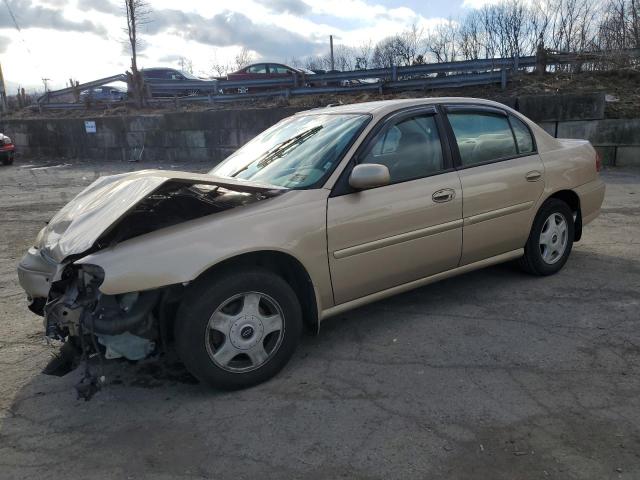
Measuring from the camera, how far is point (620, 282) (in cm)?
469

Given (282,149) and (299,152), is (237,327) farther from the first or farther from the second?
(282,149)

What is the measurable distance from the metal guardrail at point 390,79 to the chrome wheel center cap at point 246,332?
40.0 ft

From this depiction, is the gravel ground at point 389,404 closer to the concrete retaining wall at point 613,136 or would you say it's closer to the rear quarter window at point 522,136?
the rear quarter window at point 522,136

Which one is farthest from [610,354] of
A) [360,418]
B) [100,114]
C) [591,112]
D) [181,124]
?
[100,114]

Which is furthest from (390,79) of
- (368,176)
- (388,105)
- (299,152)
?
(368,176)

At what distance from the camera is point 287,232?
326 cm

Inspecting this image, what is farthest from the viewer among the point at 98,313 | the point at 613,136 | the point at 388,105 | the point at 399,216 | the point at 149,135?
the point at 149,135

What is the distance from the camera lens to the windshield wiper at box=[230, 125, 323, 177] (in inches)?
158

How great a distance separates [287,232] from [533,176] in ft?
7.92

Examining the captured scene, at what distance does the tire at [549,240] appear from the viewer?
15.4 feet

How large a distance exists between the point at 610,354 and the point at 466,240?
124cm

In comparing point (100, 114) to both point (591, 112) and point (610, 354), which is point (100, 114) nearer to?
point (591, 112)

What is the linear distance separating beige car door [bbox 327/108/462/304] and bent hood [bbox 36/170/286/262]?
56 centimetres

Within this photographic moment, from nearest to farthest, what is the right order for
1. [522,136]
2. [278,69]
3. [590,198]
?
[522,136] → [590,198] → [278,69]
